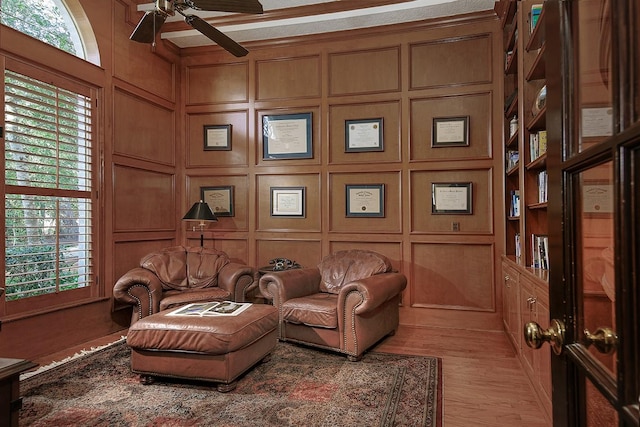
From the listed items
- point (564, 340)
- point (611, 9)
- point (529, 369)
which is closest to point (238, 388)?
point (529, 369)

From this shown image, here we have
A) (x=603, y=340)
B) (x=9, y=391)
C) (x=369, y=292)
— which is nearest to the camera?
(x=603, y=340)

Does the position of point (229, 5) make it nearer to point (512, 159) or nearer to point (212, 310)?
point (212, 310)

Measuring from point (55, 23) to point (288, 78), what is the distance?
2.29 metres

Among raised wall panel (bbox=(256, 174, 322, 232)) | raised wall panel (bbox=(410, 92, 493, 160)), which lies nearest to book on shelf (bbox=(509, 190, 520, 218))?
raised wall panel (bbox=(410, 92, 493, 160))

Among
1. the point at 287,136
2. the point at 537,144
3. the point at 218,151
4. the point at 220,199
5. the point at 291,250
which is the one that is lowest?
the point at 291,250

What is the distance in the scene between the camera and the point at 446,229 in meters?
4.32

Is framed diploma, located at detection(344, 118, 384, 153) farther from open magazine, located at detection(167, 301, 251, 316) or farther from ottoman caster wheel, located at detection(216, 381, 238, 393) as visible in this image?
ottoman caster wheel, located at detection(216, 381, 238, 393)

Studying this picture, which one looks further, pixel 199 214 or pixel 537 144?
pixel 199 214

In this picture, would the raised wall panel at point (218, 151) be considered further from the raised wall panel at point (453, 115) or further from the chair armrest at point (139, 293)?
the raised wall panel at point (453, 115)

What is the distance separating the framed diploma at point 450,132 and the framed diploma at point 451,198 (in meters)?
0.43

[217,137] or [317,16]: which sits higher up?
[317,16]

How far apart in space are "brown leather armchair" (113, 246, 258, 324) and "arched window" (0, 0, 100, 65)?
6.66 feet

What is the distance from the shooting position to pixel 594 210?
74cm

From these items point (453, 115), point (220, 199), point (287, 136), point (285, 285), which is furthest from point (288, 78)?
point (285, 285)
